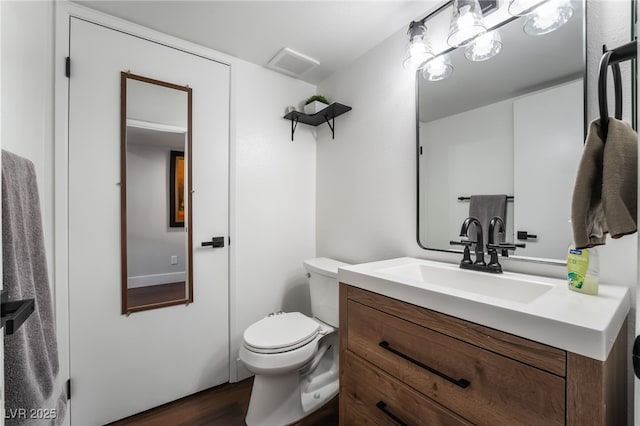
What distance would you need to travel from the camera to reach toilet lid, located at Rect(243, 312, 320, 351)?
4.63ft

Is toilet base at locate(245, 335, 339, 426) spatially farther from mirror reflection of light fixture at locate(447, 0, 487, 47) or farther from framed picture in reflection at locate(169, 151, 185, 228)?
mirror reflection of light fixture at locate(447, 0, 487, 47)

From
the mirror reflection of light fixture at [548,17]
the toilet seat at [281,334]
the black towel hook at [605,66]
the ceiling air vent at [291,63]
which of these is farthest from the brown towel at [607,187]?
the ceiling air vent at [291,63]

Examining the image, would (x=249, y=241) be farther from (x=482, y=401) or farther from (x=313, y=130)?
(x=482, y=401)

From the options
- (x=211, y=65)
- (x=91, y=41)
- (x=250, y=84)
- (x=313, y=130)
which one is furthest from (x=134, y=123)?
(x=313, y=130)

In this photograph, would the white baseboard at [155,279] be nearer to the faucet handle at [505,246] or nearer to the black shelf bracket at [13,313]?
the black shelf bracket at [13,313]

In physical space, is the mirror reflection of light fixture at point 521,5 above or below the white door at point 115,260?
above

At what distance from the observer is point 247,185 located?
77.1 inches

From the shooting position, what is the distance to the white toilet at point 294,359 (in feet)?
4.58

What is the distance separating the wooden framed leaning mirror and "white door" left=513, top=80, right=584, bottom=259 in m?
1.79

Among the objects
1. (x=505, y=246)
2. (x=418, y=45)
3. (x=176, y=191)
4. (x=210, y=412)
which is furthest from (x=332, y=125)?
(x=210, y=412)

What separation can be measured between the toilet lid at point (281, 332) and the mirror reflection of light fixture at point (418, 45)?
5.11 ft

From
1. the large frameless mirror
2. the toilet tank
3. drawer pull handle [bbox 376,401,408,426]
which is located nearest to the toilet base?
the toilet tank

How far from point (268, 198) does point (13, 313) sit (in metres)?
1.58

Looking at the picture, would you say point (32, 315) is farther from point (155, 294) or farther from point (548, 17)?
point (548, 17)
